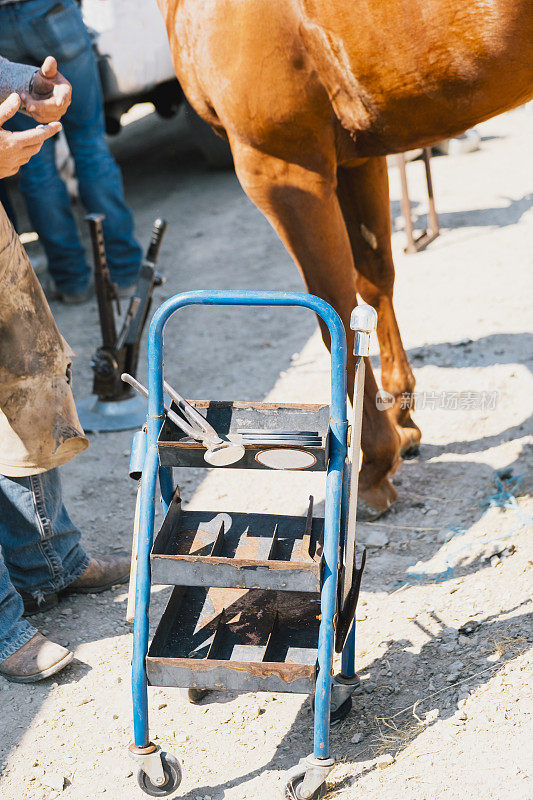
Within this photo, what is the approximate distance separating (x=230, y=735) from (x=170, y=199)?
5316 millimetres

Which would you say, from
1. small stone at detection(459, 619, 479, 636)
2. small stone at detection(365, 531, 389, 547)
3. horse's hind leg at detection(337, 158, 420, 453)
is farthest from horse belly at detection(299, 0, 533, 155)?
small stone at detection(459, 619, 479, 636)

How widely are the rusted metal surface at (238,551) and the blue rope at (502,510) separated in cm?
70

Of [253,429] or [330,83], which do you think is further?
[330,83]

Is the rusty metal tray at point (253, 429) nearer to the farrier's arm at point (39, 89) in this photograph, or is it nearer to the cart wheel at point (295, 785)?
the cart wheel at point (295, 785)

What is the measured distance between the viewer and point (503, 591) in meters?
2.57

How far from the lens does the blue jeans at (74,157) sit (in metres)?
4.49

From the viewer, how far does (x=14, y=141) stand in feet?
6.75

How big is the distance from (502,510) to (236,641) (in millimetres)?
1260

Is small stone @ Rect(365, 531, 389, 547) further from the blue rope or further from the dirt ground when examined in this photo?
the blue rope

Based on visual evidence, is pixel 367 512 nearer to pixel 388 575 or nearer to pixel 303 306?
pixel 388 575

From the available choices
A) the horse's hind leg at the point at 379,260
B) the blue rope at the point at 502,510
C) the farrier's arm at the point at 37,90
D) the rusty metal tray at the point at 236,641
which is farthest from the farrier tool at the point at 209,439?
the horse's hind leg at the point at 379,260

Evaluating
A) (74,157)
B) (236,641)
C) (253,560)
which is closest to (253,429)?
(253,560)

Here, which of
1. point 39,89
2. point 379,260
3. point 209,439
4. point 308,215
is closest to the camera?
point 209,439

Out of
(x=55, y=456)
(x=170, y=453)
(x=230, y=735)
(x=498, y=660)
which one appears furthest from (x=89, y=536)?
(x=498, y=660)
